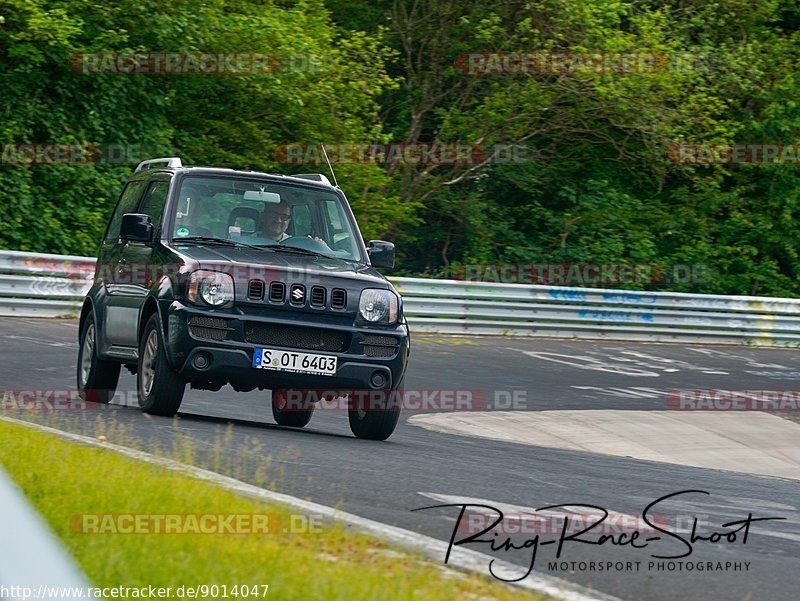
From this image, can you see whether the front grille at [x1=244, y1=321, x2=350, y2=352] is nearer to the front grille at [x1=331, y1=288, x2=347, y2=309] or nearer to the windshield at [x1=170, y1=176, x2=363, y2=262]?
the front grille at [x1=331, y1=288, x2=347, y2=309]

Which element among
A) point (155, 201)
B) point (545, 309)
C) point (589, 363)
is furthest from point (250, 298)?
point (545, 309)

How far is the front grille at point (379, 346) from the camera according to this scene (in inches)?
369

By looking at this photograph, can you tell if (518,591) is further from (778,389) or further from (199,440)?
(778,389)

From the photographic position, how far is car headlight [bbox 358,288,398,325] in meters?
9.38

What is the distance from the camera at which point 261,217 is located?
10000mm

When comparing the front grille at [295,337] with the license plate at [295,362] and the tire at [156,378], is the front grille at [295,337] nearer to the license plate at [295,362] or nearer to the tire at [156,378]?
the license plate at [295,362]

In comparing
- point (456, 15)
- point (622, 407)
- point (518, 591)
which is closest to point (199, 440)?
point (518, 591)

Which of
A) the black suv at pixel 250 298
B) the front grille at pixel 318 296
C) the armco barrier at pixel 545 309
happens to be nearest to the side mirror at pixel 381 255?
the black suv at pixel 250 298

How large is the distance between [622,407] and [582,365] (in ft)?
14.0

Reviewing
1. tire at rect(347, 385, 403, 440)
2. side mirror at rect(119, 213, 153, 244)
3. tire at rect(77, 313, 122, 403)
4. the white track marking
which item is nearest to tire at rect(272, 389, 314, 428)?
tire at rect(347, 385, 403, 440)

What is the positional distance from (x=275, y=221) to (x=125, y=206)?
1.96 metres

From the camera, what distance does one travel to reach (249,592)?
13.0 ft

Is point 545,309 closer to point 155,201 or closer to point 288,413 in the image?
point 288,413

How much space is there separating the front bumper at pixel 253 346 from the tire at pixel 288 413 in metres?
1.82
